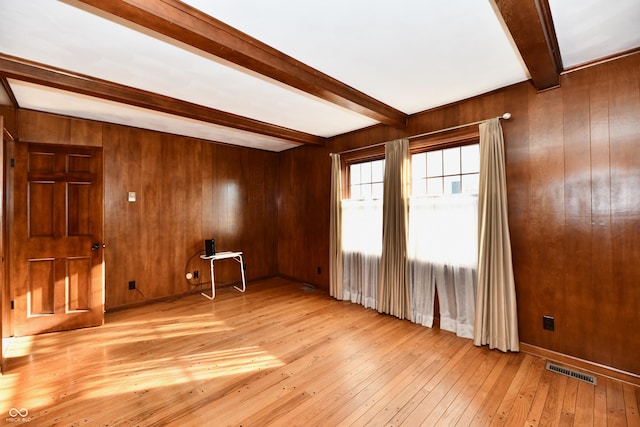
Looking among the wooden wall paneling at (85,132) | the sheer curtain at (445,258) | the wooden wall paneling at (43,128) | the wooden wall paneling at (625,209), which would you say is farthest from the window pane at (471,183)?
the wooden wall paneling at (43,128)

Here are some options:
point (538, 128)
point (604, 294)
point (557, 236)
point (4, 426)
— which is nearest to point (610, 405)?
point (604, 294)

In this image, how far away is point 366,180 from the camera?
4.21 metres

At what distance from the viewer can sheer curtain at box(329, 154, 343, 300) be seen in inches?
168

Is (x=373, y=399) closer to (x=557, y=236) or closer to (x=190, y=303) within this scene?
(x=557, y=236)


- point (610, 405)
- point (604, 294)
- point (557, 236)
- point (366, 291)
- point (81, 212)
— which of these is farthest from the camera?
point (366, 291)

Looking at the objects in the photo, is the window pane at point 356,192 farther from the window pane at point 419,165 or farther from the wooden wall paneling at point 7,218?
the wooden wall paneling at point 7,218

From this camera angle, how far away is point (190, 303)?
411 cm

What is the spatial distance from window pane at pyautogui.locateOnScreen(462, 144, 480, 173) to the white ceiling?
574 millimetres

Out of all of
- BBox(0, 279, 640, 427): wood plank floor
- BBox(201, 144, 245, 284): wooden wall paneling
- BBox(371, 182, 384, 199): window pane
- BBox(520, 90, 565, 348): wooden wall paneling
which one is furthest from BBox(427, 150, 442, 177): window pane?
BBox(201, 144, 245, 284): wooden wall paneling

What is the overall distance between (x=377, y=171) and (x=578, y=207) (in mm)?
2246

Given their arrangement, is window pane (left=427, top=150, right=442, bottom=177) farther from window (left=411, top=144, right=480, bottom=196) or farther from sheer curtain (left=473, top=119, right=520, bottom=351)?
sheer curtain (left=473, top=119, right=520, bottom=351)

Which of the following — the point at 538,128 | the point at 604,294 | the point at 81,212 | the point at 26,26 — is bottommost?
the point at 604,294

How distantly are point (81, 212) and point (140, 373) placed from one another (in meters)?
2.13

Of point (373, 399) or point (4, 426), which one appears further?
point (373, 399)
